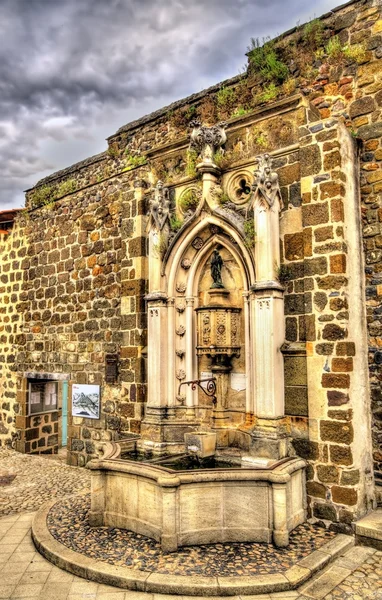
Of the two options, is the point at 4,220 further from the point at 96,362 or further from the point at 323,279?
the point at 323,279

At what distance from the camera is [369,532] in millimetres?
4590

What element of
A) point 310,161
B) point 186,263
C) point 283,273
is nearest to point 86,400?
point 186,263

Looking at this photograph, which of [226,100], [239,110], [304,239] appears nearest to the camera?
[304,239]

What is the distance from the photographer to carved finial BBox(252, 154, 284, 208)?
5488 mm

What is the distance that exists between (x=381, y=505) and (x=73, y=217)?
7345 mm

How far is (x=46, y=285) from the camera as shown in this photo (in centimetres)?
1008

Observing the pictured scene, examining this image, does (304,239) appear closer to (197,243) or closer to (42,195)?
(197,243)

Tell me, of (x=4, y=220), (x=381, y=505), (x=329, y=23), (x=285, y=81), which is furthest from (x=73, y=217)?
(x=381, y=505)

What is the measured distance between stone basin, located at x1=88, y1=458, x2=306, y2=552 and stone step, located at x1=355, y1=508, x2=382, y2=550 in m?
0.60

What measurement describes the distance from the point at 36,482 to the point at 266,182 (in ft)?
18.9

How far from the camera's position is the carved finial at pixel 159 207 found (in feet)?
21.6

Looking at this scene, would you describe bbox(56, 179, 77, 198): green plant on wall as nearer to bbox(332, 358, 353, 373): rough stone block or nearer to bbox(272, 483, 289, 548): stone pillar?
bbox(332, 358, 353, 373): rough stone block

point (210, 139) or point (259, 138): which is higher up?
point (210, 139)

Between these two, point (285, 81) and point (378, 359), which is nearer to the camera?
point (378, 359)
